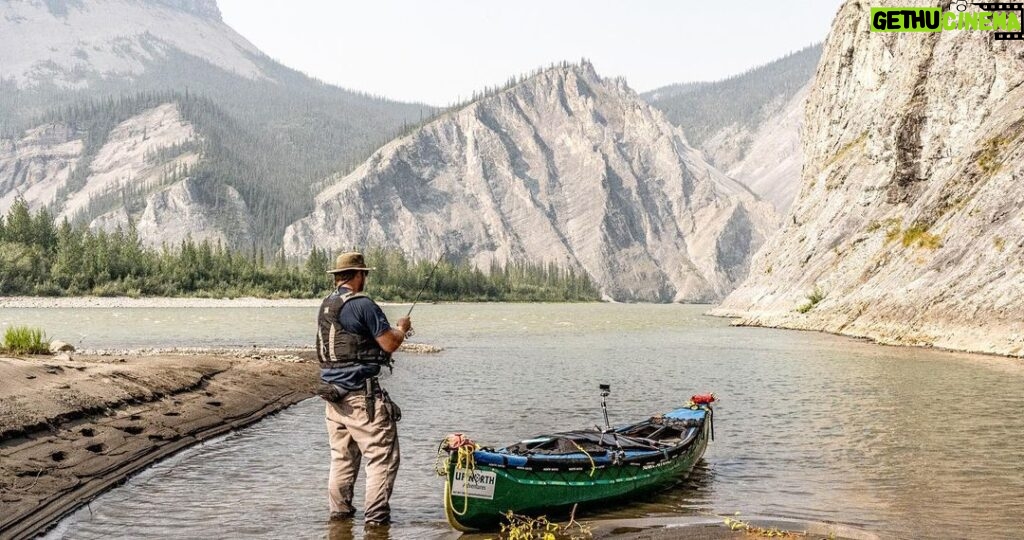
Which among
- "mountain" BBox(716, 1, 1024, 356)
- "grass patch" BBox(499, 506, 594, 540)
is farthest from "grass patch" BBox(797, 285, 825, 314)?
"grass patch" BBox(499, 506, 594, 540)

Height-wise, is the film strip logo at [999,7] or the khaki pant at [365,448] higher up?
the film strip logo at [999,7]

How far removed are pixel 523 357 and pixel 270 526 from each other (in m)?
38.8

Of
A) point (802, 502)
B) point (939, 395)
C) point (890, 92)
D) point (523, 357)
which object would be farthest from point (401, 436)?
point (890, 92)

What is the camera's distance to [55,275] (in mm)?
131750

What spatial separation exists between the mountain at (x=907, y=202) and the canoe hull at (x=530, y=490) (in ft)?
135

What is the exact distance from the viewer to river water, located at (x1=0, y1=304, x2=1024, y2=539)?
15.1m

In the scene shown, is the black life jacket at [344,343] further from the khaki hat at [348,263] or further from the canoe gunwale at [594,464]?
the canoe gunwale at [594,464]

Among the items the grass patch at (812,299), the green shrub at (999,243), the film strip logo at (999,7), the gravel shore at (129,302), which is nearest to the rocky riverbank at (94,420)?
the green shrub at (999,243)

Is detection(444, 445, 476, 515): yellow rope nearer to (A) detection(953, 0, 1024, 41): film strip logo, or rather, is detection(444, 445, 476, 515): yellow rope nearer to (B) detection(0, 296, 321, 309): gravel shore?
(A) detection(953, 0, 1024, 41): film strip logo

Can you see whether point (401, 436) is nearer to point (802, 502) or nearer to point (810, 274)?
point (802, 502)

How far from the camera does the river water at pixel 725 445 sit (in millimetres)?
15109

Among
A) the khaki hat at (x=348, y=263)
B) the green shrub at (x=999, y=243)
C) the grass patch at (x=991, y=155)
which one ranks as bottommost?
the khaki hat at (x=348, y=263)

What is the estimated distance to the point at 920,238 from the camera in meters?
67.2

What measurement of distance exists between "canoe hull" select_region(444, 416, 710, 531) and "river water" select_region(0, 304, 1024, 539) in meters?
0.52
